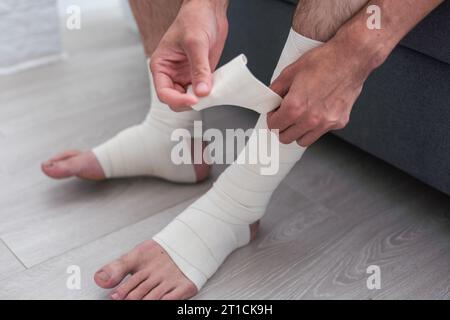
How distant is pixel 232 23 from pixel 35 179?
1.72 ft

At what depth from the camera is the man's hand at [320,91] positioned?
708 millimetres

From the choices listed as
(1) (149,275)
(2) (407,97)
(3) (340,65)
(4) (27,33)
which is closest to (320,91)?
(3) (340,65)

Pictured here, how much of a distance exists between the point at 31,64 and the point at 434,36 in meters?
1.15

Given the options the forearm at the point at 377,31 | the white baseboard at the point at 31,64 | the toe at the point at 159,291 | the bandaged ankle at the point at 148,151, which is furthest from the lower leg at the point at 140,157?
the white baseboard at the point at 31,64

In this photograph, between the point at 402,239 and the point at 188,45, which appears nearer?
the point at 188,45

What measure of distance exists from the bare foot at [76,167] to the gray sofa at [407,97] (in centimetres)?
31

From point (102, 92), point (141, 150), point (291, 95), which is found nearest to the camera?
point (291, 95)

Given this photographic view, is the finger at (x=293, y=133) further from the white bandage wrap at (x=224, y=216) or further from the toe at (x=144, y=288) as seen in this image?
the toe at (x=144, y=288)

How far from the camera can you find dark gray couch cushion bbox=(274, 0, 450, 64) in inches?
31.1

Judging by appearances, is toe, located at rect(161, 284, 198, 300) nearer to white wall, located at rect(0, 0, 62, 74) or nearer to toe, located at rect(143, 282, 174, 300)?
toe, located at rect(143, 282, 174, 300)

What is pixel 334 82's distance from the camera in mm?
711

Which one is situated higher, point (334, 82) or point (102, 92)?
point (334, 82)
